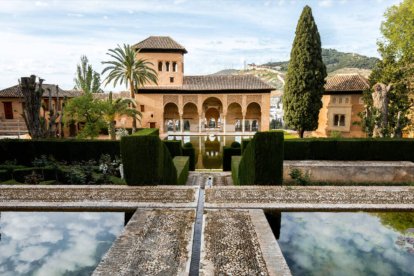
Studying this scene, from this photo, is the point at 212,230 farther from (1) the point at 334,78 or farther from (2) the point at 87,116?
(1) the point at 334,78

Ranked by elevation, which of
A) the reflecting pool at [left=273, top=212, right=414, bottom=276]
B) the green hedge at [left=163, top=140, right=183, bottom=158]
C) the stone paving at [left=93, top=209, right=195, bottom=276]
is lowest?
the reflecting pool at [left=273, top=212, right=414, bottom=276]

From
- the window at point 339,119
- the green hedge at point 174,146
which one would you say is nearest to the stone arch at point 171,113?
the window at point 339,119

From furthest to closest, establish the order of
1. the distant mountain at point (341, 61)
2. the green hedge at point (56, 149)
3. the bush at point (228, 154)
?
the distant mountain at point (341, 61), the bush at point (228, 154), the green hedge at point (56, 149)

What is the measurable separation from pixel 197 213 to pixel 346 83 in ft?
85.3

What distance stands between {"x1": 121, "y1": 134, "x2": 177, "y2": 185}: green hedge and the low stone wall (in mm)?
5363

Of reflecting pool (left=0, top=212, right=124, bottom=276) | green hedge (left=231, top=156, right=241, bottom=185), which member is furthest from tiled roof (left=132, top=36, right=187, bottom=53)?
reflecting pool (left=0, top=212, right=124, bottom=276)

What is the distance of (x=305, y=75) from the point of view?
23578 mm

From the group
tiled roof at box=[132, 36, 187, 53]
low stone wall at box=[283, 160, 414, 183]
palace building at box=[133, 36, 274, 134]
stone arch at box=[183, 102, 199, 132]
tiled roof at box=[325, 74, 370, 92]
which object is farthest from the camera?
stone arch at box=[183, 102, 199, 132]

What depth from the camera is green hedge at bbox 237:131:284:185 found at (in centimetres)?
850

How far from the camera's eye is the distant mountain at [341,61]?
9363cm

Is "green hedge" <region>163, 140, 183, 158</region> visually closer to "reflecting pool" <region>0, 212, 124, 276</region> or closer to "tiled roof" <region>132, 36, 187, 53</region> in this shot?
"reflecting pool" <region>0, 212, 124, 276</region>

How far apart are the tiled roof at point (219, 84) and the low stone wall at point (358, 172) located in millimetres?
21159

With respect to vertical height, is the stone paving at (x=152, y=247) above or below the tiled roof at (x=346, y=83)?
below

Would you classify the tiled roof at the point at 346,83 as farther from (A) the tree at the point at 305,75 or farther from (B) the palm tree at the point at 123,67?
(B) the palm tree at the point at 123,67
